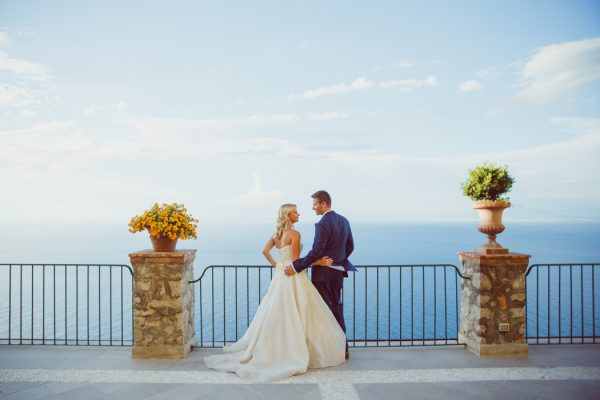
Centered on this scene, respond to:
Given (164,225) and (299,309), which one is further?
(164,225)

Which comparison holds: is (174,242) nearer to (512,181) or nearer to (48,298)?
(512,181)

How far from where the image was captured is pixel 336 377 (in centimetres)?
419

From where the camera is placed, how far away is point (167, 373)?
14.1 feet

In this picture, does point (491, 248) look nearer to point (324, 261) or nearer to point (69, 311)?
point (324, 261)

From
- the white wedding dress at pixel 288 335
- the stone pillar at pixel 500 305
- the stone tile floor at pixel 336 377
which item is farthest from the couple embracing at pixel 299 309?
the stone pillar at pixel 500 305

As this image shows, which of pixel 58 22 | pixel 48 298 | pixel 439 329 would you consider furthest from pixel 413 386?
pixel 48 298

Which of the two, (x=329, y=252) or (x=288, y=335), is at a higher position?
(x=329, y=252)

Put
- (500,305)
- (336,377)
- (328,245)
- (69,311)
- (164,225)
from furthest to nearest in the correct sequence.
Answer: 1. (69,311)
2. (500,305)
3. (164,225)
4. (328,245)
5. (336,377)

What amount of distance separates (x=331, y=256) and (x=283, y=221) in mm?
709

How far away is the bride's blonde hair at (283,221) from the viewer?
179 inches

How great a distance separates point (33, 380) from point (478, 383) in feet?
15.1

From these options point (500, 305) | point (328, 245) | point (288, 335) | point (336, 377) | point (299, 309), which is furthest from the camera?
point (500, 305)

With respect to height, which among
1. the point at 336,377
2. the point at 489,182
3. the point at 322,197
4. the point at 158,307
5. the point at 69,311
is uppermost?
the point at 489,182

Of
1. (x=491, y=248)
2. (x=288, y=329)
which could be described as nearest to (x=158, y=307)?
(x=288, y=329)
